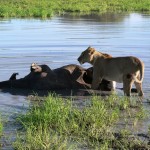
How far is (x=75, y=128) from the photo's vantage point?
26.8ft

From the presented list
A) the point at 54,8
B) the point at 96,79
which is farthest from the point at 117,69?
the point at 54,8

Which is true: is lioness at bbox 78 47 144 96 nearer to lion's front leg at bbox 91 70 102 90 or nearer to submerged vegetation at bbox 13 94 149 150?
lion's front leg at bbox 91 70 102 90

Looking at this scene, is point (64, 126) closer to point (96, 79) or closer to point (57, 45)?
point (96, 79)

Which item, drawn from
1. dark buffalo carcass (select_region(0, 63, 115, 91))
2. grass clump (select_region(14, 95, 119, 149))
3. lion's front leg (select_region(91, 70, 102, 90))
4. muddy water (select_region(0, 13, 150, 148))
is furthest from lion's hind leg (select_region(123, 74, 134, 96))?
grass clump (select_region(14, 95, 119, 149))

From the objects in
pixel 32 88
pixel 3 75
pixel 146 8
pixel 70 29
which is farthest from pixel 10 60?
pixel 146 8

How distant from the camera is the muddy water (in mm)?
13305

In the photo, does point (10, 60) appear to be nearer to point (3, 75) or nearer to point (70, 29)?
point (3, 75)

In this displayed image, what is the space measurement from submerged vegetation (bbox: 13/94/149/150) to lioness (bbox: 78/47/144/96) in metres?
1.29

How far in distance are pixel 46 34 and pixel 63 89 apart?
12844 millimetres

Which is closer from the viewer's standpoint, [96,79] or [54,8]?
[96,79]

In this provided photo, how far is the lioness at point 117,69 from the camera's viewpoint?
11.0 metres

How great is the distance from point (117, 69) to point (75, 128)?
3.47 metres

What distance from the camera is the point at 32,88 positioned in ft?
40.5

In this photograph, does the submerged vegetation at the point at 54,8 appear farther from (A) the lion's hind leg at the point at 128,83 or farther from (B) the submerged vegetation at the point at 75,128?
(B) the submerged vegetation at the point at 75,128
